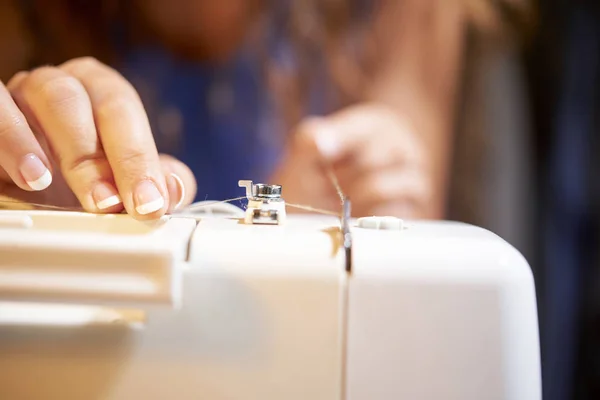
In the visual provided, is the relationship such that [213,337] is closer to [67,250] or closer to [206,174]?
[67,250]

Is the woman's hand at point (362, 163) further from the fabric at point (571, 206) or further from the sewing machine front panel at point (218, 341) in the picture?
the sewing machine front panel at point (218, 341)

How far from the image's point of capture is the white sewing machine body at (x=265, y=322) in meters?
0.35

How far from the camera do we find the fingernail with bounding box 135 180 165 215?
0.43 meters

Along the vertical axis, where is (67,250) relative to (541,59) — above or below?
below

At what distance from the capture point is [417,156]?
766mm

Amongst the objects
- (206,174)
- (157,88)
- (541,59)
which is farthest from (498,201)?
(157,88)

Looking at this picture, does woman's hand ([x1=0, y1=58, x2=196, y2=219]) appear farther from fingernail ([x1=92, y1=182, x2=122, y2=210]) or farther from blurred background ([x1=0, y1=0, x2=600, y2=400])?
blurred background ([x1=0, y1=0, x2=600, y2=400])

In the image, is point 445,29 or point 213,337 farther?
point 445,29

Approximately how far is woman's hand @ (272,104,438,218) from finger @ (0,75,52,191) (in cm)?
34

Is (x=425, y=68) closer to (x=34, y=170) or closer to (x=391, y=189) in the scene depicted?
(x=391, y=189)

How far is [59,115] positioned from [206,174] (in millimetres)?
262

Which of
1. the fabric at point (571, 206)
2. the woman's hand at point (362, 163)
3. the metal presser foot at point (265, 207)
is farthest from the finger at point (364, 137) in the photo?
the metal presser foot at point (265, 207)

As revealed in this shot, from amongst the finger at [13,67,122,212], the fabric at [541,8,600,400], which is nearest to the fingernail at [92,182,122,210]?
the finger at [13,67,122,212]

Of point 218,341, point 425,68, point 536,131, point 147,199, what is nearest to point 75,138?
point 147,199
